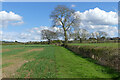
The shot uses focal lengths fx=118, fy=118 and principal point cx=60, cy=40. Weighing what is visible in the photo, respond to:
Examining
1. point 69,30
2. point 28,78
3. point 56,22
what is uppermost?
point 56,22

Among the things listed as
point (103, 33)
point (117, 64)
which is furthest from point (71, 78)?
point (103, 33)

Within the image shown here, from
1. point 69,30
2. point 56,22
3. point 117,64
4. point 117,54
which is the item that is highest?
point 56,22

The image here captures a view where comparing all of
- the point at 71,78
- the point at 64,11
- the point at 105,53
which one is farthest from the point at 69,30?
the point at 71,78

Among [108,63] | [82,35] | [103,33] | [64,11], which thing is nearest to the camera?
[108,63]

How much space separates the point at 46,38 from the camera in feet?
314

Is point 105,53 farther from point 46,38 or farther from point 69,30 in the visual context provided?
point 46,38

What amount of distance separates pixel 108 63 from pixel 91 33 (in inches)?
3106

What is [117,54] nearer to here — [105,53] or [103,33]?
[105,53]

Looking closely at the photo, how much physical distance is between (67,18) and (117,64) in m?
39.0

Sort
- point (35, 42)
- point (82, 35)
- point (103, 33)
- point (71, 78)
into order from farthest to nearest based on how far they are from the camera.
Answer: point (35, 42) → point (103, 33) → point (82, 35) → point (71, 78)

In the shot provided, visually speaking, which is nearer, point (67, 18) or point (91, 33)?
point (67, 18)

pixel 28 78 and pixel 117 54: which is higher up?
pixel 117 54

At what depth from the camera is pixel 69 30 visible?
44.9m

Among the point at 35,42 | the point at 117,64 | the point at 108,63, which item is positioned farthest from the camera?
the point at 35,42
